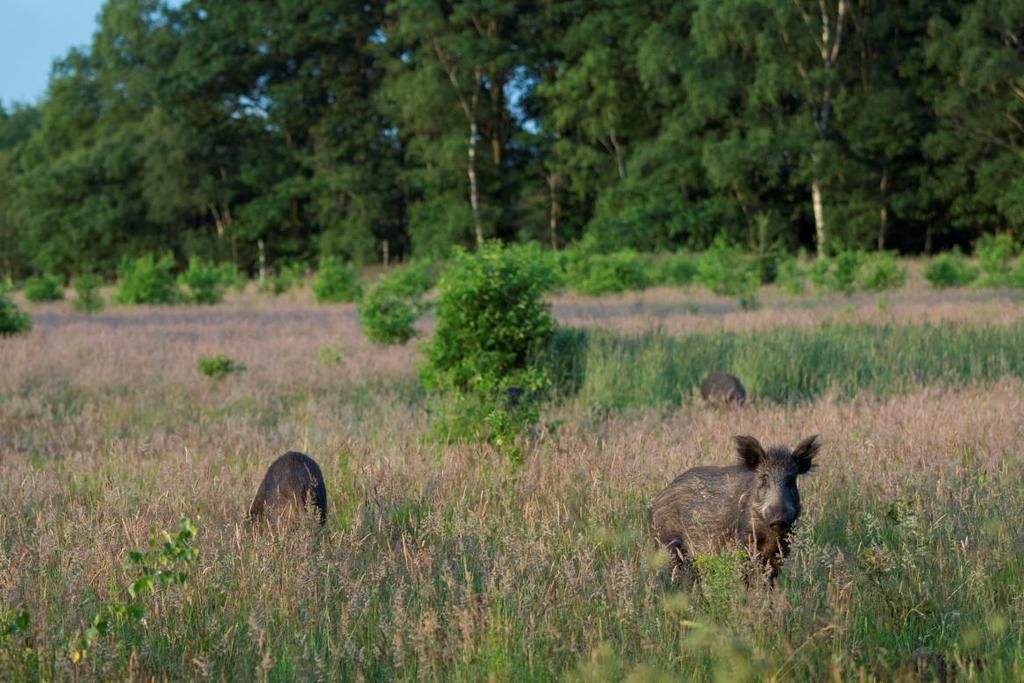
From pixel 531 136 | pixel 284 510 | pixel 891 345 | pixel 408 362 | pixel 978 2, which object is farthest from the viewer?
pixel 531 136

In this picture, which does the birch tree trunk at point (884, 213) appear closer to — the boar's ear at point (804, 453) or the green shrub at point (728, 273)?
the green shrub at point (728, 273)

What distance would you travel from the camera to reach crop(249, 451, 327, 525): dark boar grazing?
17.5 ft

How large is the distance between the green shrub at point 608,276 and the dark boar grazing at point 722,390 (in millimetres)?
17735

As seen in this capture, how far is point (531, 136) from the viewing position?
4762 centimetres

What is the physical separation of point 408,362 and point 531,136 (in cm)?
3593

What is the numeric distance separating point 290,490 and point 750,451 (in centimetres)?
252

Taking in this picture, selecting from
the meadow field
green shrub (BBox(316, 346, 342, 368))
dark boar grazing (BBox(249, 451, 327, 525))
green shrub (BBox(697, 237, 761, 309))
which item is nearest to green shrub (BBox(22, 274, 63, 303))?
green shrub (BBox(697, 237, 761, 309))

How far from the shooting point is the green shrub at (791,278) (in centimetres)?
2452

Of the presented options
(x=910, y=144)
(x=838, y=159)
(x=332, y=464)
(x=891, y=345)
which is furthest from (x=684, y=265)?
(x=332, y=464)

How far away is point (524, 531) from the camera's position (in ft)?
16.5

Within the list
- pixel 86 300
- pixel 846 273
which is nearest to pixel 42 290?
pixel 86 300

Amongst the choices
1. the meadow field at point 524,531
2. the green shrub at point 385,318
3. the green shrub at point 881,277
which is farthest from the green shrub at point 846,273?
the meadow field at point 524,531

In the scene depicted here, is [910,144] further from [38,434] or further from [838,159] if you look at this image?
[38,434]

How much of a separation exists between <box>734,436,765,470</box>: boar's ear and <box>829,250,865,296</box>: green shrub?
2044 cm
